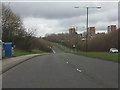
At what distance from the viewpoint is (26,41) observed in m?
114

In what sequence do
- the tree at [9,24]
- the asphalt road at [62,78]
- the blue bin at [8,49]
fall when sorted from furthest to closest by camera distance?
the tree at [9,24] < the blue bin at [8,49] < the asphalt road at [62,78]

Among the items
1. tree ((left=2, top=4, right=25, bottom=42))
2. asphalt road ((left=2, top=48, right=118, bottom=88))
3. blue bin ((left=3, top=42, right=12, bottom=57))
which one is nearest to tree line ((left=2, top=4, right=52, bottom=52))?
tree ((left=2, top=4, right=25, bottom=42))

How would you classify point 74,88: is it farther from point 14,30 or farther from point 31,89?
point 14,30

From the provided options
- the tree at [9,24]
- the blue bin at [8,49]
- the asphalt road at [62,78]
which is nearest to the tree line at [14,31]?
the tree at [9,24]

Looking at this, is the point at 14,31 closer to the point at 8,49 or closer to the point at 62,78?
the point at 8,49

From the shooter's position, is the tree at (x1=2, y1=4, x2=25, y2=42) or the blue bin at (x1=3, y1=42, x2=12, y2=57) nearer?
the blue bin at (x1=3, y1=42, x2=12, y2=57)

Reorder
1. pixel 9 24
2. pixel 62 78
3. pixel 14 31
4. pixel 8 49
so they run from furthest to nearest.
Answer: pixel 14 31 → pixel 9 24 → pixel 8 49 → pixel 62 78

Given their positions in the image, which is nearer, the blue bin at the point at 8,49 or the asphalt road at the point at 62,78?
the asphalt road at the point at 62,78

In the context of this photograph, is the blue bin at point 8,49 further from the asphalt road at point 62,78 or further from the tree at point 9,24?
the tree at point 9,24

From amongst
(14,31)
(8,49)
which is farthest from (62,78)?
(14,31)

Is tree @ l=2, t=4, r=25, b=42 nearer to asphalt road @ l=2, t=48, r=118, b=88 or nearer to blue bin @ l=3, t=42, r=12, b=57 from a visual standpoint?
blue bin @ l=3, t=42, r=12, b=57

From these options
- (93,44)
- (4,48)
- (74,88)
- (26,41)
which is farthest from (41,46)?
(74,88)

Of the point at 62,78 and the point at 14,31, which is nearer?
the point at 62,78

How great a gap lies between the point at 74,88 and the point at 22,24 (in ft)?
304
